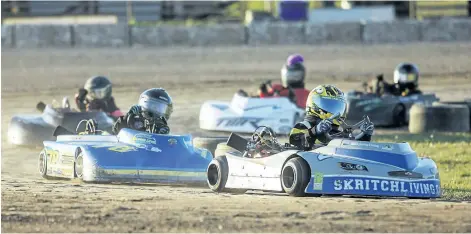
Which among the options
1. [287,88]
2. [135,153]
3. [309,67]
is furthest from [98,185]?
[309,67]

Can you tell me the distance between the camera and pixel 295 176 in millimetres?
Answer: 9875

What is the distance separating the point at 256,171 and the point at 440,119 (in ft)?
24.4

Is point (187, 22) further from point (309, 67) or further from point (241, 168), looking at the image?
point (241, 168)

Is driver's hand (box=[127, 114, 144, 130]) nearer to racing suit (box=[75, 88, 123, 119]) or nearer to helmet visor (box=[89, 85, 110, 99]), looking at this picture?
racing suit (box=[75, 88, 123, 119])

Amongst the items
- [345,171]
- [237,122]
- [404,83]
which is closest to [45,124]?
[237,122]

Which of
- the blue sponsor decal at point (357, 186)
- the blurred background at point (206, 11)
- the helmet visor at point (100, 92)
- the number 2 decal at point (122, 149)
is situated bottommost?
the blue sponsor decal at point (357, 186)

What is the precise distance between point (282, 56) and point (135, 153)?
17.4 meters

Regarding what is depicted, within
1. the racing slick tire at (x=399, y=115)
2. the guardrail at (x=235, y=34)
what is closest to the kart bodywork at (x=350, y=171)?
the racing slick tire at (x=399, y=115)

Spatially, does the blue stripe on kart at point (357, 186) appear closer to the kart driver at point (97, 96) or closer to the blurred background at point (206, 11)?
the kart driver at point (97, 96)

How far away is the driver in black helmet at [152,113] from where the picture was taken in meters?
12.3

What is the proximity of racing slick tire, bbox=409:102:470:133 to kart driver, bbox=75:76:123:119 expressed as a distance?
4109mm

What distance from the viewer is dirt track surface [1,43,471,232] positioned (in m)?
8.18

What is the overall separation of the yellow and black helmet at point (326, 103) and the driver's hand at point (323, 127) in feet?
0.74

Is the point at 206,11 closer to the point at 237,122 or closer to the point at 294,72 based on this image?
the point at 294,72
